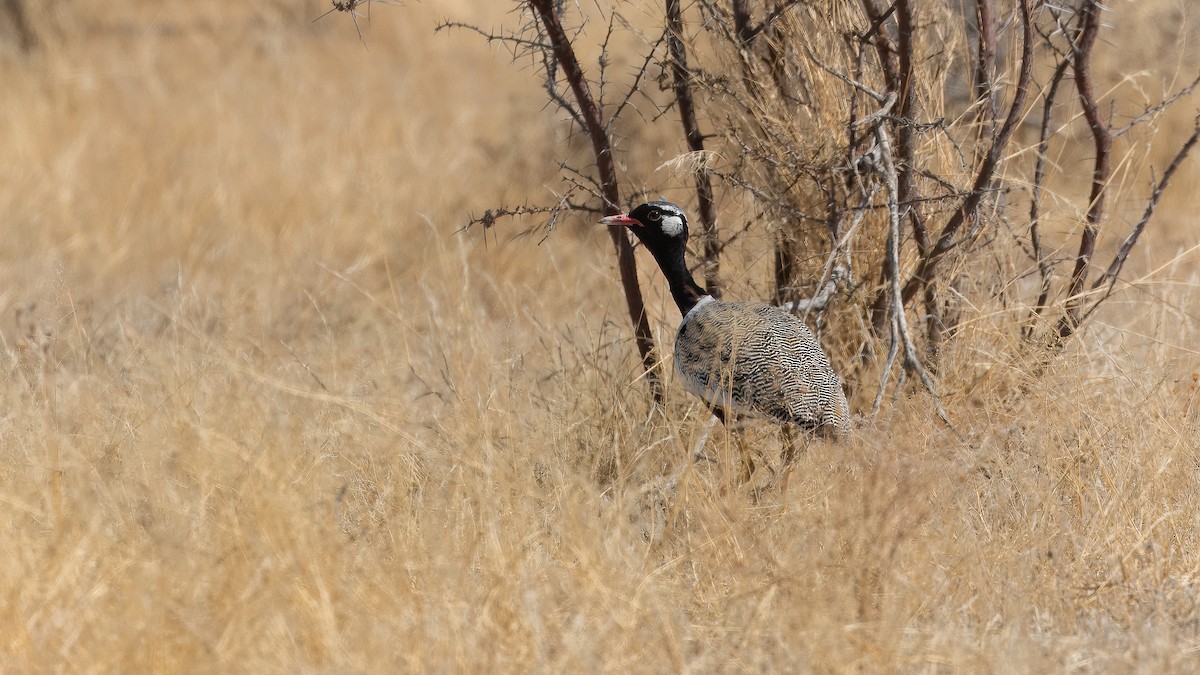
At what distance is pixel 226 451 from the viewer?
3.41 m

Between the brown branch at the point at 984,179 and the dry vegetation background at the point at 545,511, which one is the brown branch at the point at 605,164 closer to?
the dry vegetation background at the point at 545,511

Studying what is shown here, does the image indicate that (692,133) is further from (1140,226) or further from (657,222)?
(1140,226)

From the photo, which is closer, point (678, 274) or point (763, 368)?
point (763, 368)

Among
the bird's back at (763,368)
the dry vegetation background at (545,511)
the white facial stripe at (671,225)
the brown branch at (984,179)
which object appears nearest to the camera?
the dry vegetation background at (545,511)

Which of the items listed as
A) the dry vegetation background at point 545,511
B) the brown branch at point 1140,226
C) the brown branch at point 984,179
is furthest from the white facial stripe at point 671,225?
the brown branch at point 1140,226

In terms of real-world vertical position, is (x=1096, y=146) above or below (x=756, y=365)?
above

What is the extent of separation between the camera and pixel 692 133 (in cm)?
465

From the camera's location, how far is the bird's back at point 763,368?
12.9ft

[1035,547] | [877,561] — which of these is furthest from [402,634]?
[1035,547]

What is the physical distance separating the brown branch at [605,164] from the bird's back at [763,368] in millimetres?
197

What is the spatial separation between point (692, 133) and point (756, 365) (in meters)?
1.06

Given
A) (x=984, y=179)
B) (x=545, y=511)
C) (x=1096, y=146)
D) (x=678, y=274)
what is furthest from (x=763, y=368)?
(x=1096, y=146)

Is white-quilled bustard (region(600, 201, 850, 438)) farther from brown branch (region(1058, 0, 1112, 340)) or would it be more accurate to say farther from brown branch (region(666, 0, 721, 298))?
brown branch (region(1058, 0, 1112, 340))

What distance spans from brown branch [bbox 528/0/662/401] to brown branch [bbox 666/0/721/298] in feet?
0.97
